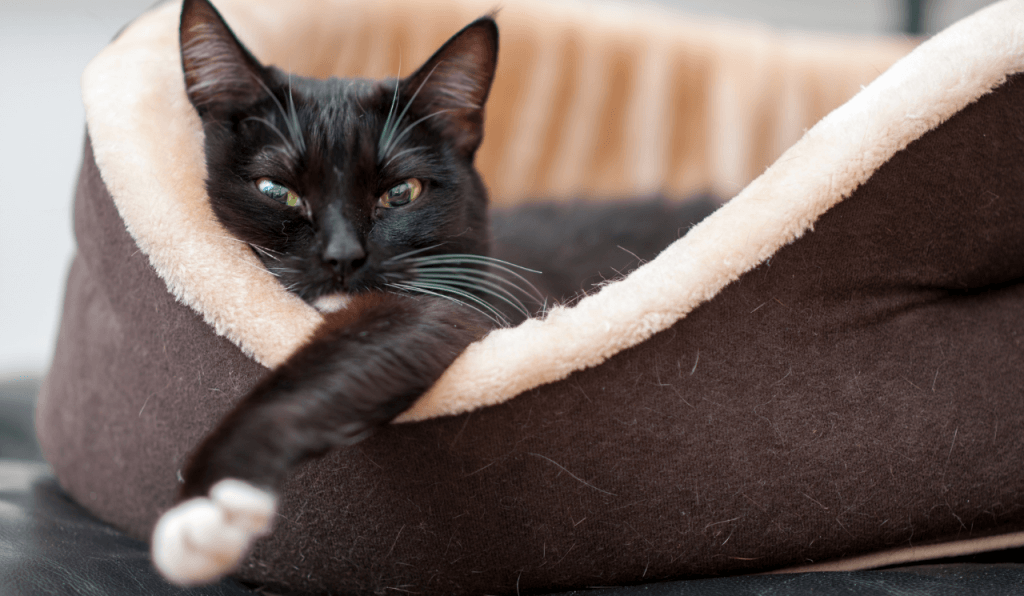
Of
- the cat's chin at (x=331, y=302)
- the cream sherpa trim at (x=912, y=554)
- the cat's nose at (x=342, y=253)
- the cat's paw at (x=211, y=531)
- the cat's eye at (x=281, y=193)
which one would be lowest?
the cream sherpa trim at (x=912, y=554)

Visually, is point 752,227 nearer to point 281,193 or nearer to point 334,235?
point 334,235

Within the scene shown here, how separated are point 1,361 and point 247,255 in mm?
1909

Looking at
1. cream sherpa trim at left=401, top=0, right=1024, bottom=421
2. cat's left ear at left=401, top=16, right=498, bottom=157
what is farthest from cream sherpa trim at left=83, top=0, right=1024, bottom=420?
cat's left ear at left=401, top=16, right=498, bottom=157

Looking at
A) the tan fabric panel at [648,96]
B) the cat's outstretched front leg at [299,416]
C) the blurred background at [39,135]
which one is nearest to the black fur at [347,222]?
the cat's outstretched front leg at [299,416]

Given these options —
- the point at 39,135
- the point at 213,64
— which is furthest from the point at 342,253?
the point at 39,135

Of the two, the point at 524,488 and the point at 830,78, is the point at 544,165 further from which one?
the point at 524,488

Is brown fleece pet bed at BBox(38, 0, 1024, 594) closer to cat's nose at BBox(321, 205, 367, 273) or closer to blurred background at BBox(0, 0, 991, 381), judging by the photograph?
cat's nose at BBox(321, 205, 367, 273)

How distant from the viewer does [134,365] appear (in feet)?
3.26

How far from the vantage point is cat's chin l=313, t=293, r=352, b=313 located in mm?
862

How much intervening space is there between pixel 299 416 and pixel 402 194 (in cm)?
45

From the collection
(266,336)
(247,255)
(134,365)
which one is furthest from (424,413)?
(134,365)

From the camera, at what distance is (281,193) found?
3.05 feet

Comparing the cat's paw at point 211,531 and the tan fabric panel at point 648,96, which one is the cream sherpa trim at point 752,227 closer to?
the cat's paw at point 211,531

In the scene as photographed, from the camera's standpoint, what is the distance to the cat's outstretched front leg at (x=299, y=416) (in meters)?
0.56
